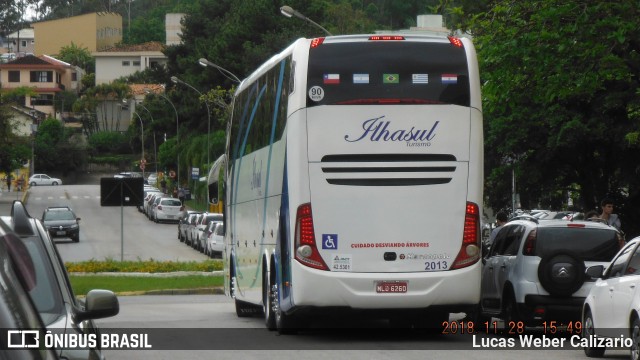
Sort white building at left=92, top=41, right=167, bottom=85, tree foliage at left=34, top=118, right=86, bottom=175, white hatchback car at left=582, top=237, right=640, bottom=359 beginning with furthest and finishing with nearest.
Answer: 1. white building at left=92, top=41, right=167, bottom=85
2. tree foliage at left=34, top=118, right=86, bottom=175
3. white hatchback car at left=582, top=237, right=640, bottom=359

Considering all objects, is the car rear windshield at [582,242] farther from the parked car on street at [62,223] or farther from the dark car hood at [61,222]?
the dark car hood at [61,222]

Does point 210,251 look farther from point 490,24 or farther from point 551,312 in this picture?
point 551,312

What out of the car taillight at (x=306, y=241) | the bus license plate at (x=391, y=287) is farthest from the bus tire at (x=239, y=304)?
the bus license plate at (x=391, y=287)

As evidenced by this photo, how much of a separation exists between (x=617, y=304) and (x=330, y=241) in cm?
393

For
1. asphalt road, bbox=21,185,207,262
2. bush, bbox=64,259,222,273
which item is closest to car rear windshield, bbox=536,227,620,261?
bush, bbox=64,259,222,273

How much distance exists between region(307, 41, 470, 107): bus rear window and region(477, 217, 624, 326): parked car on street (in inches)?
95.7

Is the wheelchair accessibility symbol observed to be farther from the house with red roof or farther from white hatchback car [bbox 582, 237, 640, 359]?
the house with red roof

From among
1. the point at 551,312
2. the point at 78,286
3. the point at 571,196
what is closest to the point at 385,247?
the point at 551,312

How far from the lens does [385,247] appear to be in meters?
15.7

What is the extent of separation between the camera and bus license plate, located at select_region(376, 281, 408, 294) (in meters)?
15.6

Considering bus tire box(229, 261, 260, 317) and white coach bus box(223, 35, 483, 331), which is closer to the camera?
white coach bus box(223, 35, 483, 331)

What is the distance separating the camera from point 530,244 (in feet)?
56.7

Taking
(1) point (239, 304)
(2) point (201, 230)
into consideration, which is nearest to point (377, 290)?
(1) point (239, 304)

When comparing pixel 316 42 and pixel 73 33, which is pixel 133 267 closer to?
pixel 316 42
